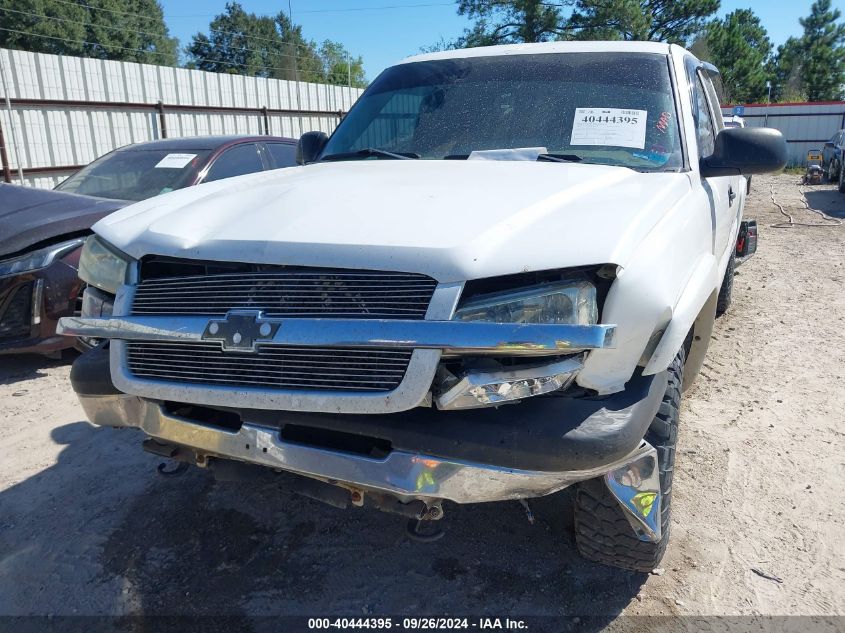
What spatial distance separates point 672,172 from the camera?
2605 mm

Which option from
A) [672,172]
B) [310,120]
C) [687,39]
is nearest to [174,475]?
[672,172]

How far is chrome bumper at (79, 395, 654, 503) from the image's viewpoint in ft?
5.63

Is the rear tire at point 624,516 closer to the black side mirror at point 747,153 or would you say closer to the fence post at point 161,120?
the black side mirror at point 747,153

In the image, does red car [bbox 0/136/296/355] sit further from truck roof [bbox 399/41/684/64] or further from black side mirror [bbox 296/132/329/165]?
truck roof [bbox 399/41/684/64]

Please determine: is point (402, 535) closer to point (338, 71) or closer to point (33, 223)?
point (33, 223)

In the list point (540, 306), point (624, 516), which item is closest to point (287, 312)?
point (540, 306)

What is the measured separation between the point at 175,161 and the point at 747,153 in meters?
4.36

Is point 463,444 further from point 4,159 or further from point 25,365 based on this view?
point 4,159

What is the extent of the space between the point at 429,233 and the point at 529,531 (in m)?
1.46

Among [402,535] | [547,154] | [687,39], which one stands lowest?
[402,535]

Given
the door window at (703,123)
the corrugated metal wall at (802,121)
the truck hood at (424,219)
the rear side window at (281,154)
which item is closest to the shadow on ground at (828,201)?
the door window at (703,123)

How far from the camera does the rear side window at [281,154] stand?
6168 mm

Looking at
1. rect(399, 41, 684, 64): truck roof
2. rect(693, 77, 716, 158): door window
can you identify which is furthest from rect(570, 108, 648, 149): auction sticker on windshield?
rect(399, 41, 684, 64): truck roof

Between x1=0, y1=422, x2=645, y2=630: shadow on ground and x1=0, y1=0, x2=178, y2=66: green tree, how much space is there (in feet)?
151
